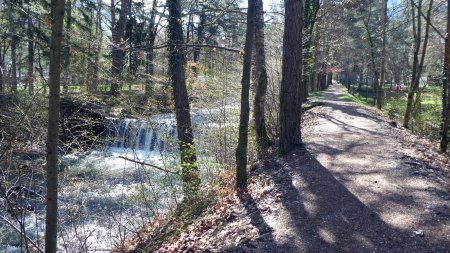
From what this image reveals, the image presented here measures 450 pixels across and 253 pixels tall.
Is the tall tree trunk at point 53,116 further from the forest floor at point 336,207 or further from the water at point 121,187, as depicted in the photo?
the water at point 121,187

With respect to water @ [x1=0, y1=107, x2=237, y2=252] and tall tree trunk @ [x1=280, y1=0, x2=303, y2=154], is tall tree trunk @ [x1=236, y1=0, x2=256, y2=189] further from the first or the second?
tall tree trunk @ [x1=280, y1=0, x2=303, y2=154]

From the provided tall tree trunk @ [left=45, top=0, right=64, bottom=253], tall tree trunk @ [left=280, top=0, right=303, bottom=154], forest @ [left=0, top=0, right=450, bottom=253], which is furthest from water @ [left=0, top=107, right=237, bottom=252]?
tall tree trunk @ [left=45, top=0, right=64, bottom=253]

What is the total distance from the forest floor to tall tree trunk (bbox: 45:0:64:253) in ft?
7.15

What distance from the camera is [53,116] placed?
3318 mm

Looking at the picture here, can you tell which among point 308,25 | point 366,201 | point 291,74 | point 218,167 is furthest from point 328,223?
point 308,25

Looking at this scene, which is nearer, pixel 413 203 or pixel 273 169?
pixel 413 203

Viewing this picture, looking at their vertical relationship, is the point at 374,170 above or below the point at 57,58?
below

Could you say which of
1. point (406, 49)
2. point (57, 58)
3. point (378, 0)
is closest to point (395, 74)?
point (406, 49)

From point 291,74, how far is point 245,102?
2069 mm

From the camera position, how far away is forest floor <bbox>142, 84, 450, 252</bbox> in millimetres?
4430

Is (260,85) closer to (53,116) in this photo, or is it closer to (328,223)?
(328,223)

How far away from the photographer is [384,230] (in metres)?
4.54

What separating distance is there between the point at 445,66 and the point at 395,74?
3471cm

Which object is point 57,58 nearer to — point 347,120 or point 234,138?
point 234,138
